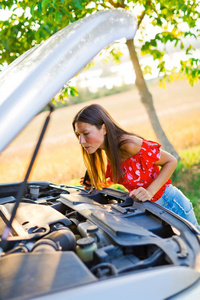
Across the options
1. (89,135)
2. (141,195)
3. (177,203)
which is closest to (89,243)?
(141,195)

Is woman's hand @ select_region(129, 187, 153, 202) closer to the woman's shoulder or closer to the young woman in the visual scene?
the young woman

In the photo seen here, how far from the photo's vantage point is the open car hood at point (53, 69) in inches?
50.5

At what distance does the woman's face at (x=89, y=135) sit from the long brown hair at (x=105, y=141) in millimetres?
30

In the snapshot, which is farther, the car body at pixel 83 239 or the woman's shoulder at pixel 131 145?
the woman's shoulder at pixel 131 145

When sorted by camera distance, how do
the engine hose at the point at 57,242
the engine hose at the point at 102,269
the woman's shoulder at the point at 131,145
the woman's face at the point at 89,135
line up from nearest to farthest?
1. the engine hose at the point at 102,269
2. the engine hose at the point at 57,242
3. the woman's face at the point at 89,135
4. the woman's shoulder at the point at 131,145

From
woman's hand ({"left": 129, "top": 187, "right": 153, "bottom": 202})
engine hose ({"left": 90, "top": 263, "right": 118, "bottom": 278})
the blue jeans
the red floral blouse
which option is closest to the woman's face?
the red floral blouse

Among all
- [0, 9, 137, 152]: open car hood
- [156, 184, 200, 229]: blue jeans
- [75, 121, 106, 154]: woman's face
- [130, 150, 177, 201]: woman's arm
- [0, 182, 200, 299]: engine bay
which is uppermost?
[0, 9, 137, 152]: open car hood

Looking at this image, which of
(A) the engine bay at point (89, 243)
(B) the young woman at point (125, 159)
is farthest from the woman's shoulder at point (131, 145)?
(A) the engine bay at point (89, 243)

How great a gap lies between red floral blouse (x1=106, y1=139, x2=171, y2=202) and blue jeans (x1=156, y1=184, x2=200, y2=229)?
0.16 feet

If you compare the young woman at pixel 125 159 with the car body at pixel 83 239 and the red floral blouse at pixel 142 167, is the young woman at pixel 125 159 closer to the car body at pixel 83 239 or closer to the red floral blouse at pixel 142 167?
the red floral blouse at pixel 142 167

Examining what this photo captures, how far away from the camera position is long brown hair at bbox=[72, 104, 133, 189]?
8.07 ft

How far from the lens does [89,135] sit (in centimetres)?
242

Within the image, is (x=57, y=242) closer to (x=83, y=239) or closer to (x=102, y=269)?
(x=83, y=239)

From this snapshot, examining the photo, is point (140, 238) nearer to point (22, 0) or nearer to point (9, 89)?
point (9, 89)
